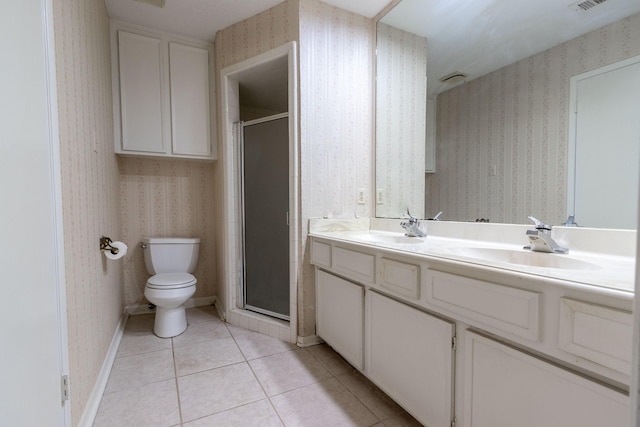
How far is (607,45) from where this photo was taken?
1078mm

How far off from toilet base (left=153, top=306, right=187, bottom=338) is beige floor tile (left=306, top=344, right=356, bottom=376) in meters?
1.04

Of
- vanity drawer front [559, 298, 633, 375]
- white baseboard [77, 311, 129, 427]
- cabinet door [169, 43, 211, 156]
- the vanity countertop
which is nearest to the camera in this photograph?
vanity drawer front [559, 298, 633, 375]

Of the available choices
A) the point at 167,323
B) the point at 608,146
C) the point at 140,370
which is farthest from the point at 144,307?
the point at 608,146

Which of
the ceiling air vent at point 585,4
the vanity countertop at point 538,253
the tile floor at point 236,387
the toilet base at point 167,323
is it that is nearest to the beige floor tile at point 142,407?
the tile floor at point 236,387

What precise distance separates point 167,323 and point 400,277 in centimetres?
187

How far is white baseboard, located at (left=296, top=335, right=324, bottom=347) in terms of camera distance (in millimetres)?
2043

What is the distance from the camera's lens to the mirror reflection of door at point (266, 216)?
2330mm

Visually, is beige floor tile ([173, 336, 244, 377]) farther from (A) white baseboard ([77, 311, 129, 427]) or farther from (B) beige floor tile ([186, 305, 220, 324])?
(B) beige floor tile ([186, 305, 220, 324])

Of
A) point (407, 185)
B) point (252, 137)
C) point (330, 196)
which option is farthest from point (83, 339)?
point (407, 185)

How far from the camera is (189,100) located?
8.36 ft

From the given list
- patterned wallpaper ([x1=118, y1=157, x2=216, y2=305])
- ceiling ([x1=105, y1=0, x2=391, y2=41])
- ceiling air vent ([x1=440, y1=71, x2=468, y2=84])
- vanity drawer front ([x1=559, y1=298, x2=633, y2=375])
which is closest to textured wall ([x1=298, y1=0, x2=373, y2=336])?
ceiling ([x1=105, y1=0, x2=391, y2=41])

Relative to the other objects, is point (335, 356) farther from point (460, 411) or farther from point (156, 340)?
point (156, 340)

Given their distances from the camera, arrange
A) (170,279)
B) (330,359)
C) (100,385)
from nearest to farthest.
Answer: (100,385) < (330,359) < (170,279)

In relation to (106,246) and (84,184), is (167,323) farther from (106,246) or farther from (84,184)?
(84,184)
